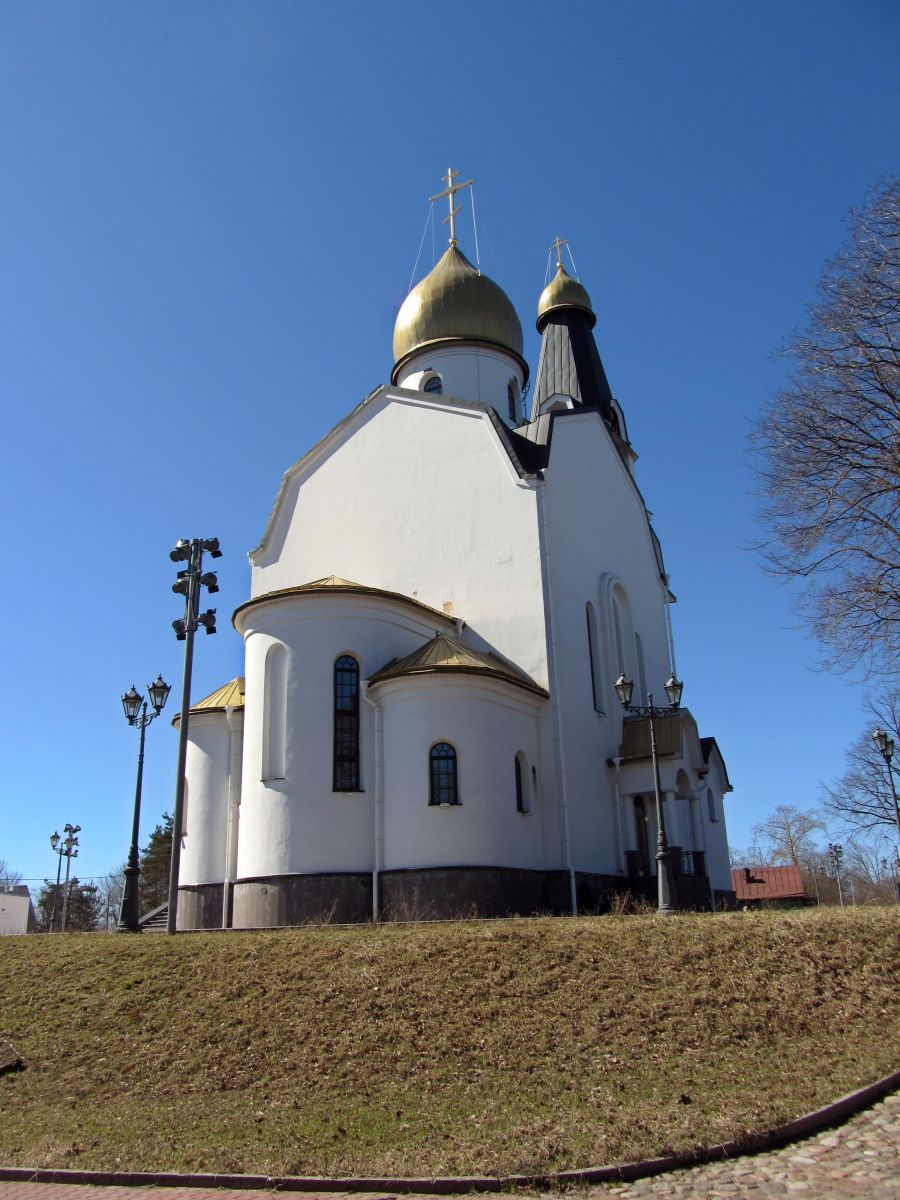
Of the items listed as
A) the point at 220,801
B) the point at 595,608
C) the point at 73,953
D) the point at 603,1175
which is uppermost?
the point at 595,608

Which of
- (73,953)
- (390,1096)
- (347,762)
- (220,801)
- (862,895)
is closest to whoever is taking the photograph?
(390,1096)

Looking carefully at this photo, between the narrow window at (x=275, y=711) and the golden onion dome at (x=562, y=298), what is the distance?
20.3 meters

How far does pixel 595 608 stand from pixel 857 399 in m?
10.9

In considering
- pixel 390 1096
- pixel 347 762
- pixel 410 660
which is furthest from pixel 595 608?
pixel 390 1096

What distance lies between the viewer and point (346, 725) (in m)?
20.2

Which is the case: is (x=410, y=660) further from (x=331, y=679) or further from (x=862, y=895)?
(x=862, y=895)

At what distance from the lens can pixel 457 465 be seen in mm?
24922

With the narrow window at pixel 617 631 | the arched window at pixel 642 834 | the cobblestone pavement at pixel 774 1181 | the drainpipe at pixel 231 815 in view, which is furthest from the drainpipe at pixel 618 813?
the cobblestone pavement at pixel 774 1181

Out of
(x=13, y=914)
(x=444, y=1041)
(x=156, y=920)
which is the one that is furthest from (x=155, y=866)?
(x=444, y=1041)

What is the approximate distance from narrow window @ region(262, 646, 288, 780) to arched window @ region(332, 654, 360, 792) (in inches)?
42.2

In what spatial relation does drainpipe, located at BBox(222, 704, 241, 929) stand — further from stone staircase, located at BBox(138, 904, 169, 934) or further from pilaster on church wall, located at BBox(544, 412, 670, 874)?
pilaster on church wall, located at BBox(544, 412, 670, 874)

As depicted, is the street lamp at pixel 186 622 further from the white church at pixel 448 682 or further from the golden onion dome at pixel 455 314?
the golden onion dome at pixel 455 314

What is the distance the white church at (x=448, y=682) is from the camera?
1917 cm

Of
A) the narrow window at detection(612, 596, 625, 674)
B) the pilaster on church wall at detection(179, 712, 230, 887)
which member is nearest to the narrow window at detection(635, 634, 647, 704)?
the narrow window at detection(612, 596, 625, 674)
